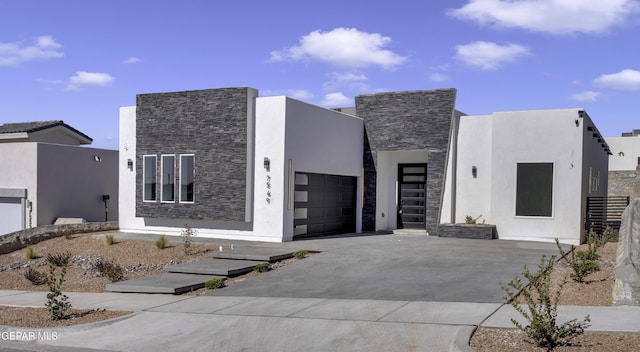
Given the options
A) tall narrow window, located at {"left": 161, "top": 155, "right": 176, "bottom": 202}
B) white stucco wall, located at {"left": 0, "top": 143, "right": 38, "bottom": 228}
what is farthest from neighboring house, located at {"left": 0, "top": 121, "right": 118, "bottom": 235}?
tall narrow window, located at {"left": 161, "top": 155, "right": 176, "bottom": 202}

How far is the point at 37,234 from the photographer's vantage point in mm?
21844

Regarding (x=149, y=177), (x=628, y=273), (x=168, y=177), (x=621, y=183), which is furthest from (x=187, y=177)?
(x=621, y=183)

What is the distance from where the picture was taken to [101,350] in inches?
330

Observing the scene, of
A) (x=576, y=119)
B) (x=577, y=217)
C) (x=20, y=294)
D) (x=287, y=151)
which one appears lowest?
(x=20, y=294)

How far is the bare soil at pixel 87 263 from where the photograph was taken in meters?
10.8

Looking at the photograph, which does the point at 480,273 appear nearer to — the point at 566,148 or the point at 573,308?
the point at 573,308

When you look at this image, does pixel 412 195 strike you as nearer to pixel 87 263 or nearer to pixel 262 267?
pixel 262 267

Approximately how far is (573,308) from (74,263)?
1371 centimetres

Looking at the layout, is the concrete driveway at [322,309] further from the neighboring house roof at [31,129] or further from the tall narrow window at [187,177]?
the neighboring house roof at [31,129]

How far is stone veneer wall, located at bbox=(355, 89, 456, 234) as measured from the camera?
Result: 23.2m

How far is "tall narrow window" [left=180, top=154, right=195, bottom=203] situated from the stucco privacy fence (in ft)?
15.9

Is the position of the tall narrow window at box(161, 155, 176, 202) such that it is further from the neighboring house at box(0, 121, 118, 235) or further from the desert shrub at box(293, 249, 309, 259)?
the neighboring house at box(0, 121, 118, 235)

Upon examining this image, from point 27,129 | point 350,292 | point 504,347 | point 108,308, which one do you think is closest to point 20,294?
point 108,308

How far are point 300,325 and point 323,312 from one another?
0.93 meters
